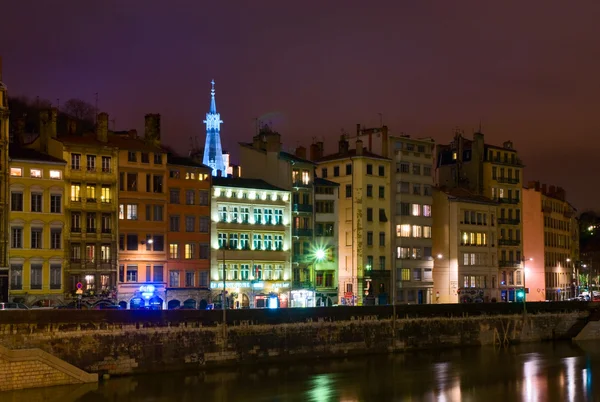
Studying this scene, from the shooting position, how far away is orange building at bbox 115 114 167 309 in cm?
7856

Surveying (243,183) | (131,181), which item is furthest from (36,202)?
(243,183)

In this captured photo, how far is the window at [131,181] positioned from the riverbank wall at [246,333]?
17963mm

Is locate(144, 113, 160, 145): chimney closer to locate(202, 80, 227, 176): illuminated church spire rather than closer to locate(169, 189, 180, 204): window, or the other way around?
locate(169, 189, 180, 204): window

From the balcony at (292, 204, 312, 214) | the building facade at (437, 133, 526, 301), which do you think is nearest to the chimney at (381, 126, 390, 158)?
the balcony at (292, 204, 312, 214)

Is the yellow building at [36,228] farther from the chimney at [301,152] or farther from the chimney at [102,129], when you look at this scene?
the chimney at [301,152]

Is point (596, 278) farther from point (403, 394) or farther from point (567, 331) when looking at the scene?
point (403, 394)

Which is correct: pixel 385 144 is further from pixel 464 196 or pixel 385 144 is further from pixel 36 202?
pixel 36 202

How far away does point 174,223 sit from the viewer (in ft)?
268

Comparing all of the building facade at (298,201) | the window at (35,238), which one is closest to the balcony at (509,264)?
the building facade at (298,201)

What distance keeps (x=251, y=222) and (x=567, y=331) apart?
30810mm

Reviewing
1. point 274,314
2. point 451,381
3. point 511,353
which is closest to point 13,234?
point 274,314

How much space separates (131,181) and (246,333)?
19.2 meters

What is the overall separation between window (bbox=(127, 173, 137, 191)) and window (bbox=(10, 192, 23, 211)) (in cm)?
929

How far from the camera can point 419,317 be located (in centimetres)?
7862
